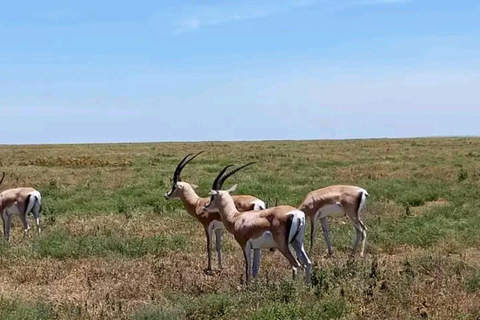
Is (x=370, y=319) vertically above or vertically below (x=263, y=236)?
below

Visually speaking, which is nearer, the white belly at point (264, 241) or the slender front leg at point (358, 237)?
the white belly at point (264, 241)

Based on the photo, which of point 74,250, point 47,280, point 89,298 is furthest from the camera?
point 74,250

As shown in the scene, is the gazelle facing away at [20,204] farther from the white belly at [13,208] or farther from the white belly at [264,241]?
the white belly at [264,241]

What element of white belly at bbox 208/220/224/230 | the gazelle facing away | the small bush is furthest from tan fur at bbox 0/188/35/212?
the small bush

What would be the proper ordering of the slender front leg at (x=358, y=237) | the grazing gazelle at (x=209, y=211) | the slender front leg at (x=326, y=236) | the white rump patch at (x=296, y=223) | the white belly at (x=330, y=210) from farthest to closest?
1. the white belly at (x=330, y=210)
2. the slender front leg at (x=358, y=237)
3. the slender front leg at (x=326, y=236)
4. the grazing gazelle at (x=209, y=211)
5. the white rump patch at (x=296, y=223)

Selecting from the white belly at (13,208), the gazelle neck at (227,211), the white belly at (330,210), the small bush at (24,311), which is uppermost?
the gazelle neck at (227,211)

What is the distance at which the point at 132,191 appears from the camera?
19.2 meters

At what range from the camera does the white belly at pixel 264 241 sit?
7945 millimetres

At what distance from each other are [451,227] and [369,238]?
2.05 metres

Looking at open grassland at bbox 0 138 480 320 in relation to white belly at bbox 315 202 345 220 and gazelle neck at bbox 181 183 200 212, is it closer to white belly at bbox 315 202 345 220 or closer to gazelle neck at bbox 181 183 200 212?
white belly at bbox 315 202 345 220

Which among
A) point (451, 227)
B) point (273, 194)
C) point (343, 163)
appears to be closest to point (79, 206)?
point (273, 194)

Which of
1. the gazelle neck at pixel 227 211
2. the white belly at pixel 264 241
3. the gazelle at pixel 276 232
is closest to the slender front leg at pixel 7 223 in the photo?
the gazelle neck at pixel 227 211

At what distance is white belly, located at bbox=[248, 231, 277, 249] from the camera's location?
7.95 m

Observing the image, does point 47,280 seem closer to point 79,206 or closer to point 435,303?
point 435,303
